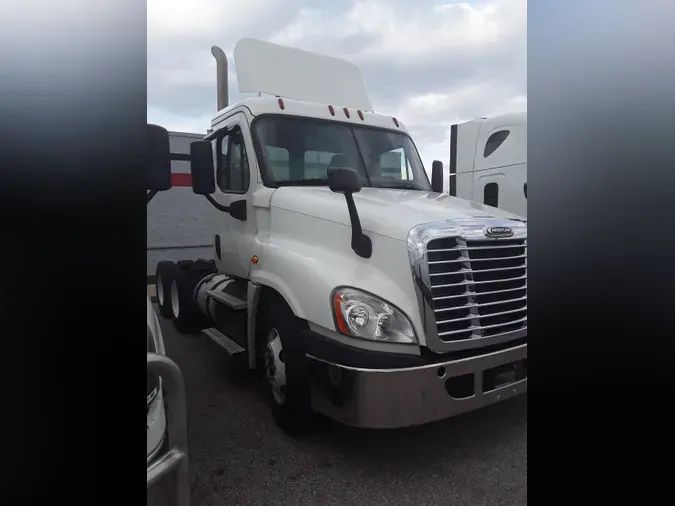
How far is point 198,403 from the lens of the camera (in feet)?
11.9

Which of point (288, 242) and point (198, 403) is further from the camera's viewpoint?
point (198, 403)

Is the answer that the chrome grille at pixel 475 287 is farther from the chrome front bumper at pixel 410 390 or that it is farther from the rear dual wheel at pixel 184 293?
the rear dual wheel at pixel 184 293

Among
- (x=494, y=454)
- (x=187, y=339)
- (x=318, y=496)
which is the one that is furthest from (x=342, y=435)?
(x=187, y=339)

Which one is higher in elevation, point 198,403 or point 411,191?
point 411,191

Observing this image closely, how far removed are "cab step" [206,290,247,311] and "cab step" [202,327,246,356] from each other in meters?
0.31

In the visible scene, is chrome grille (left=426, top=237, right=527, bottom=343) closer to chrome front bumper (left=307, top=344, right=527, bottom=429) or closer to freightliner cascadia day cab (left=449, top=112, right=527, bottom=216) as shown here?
chrome front bumper (left=307, top=344, right=527, bottom=429)

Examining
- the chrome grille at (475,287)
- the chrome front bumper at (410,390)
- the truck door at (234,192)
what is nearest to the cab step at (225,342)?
the truck door at (234,192)

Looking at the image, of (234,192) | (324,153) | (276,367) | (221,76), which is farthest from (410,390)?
(221,76)

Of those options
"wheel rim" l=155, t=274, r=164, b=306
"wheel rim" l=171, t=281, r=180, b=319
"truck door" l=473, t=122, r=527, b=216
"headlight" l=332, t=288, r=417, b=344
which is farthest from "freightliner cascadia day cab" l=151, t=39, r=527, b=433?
"truck door" l=473, t=122, r=527, b=216

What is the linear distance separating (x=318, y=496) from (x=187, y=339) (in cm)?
358

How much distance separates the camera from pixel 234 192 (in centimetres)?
421

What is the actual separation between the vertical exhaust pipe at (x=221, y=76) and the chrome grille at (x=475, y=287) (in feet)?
10.2

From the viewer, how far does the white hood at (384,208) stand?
112 inches
